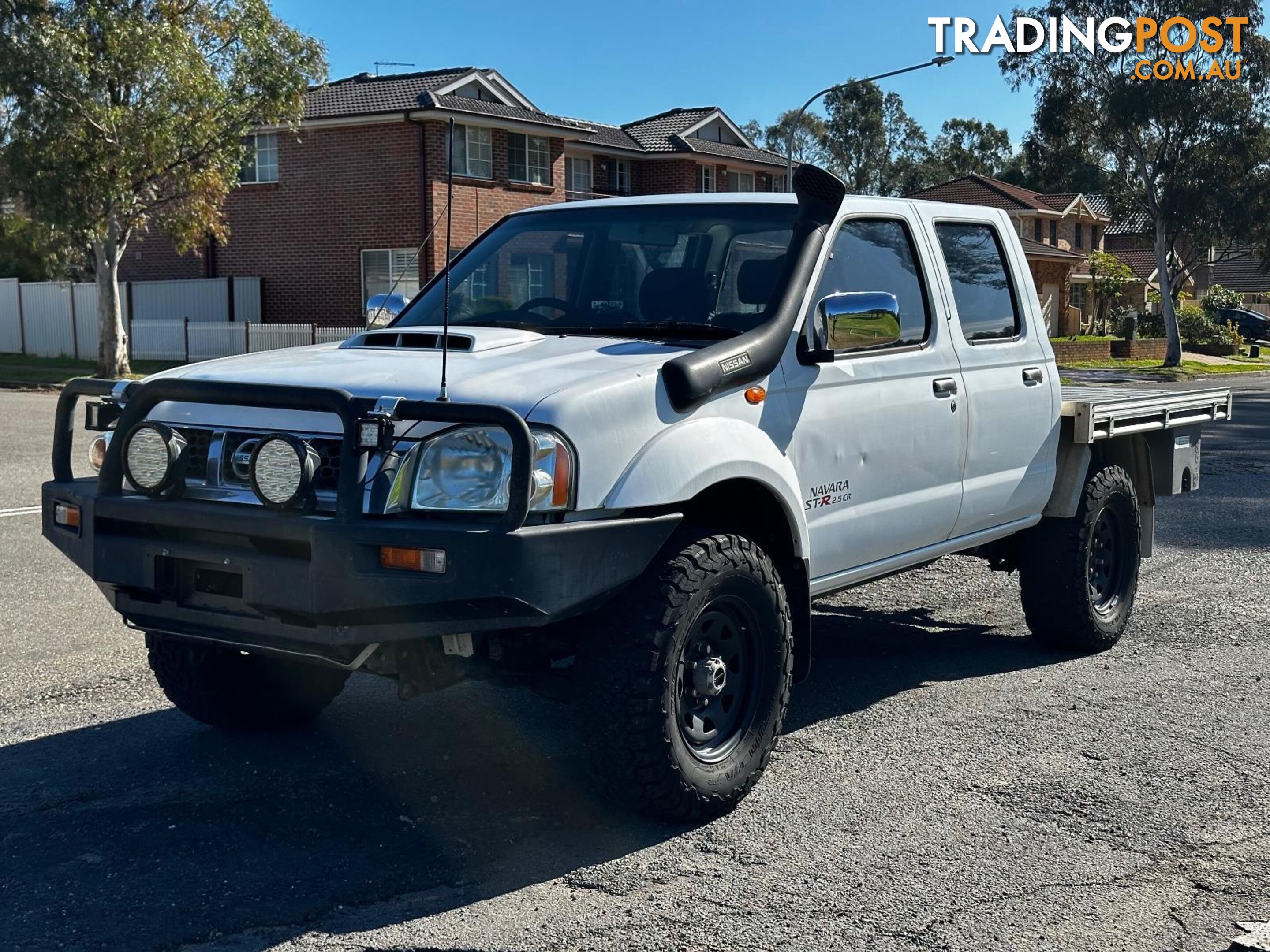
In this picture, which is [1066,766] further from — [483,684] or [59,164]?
[59,164]

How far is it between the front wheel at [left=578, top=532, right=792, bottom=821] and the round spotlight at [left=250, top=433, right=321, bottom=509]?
3.13 feet

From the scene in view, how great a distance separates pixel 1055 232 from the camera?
70.6 m

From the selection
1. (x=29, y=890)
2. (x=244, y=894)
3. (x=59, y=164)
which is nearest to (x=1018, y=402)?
(x=244, y=894)

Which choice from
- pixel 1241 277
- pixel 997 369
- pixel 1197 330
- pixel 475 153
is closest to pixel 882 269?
pixel 997 369

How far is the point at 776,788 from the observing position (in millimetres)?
4887

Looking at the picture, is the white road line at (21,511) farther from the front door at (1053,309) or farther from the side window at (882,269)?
the front door at (1053,309)

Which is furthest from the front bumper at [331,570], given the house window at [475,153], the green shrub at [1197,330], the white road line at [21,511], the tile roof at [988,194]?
the tile roof at [988,194]

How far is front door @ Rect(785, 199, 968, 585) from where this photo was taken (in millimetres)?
5086

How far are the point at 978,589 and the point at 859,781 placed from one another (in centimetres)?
393

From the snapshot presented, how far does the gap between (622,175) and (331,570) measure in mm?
43348

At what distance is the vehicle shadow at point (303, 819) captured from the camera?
12.5 feet

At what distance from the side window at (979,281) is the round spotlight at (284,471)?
3.15 metres

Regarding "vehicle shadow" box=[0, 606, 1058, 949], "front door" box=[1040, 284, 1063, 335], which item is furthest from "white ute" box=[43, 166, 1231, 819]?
"front door" box=[1040, 284, 1063, 335]

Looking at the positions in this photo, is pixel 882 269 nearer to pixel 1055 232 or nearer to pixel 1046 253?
pixel 1046 253
